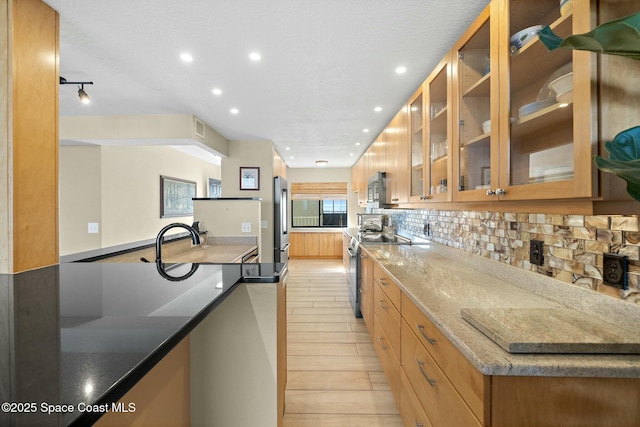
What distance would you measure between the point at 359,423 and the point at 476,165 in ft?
5.57

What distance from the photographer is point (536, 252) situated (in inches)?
54.6

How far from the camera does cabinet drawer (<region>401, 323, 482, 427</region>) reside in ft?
3.08

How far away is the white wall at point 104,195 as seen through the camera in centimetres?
354

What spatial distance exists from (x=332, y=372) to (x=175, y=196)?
436 cm

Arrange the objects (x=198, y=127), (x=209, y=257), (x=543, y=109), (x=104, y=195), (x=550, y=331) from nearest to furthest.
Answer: (x=550, y=331) < (x=543, y=109) < (x=209, y=257) < (x=198, y=127) < (x=104, y=195)

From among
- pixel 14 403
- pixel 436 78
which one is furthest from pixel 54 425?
pixel 436 78

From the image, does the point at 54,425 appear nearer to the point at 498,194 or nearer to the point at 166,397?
the point at 166,397

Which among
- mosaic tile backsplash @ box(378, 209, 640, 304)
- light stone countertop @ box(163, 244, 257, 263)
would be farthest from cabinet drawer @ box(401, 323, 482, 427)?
light stone countertop @ box(163, 244, 257, 263)

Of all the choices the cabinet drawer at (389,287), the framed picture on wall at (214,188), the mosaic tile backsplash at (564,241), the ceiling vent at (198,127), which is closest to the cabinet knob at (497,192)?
the mosaic tile backsplash at (564,241)

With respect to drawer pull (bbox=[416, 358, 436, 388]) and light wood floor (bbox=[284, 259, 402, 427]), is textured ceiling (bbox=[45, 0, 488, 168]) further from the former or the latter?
light wood floor (bbox=[284, 259, 402, 427])

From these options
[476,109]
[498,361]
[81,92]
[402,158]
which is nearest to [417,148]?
[402,158]

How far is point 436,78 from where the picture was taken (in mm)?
1920

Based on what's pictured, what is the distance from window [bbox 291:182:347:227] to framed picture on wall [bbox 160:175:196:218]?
2.61 metres

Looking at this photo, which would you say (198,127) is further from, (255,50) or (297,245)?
(297,245)
